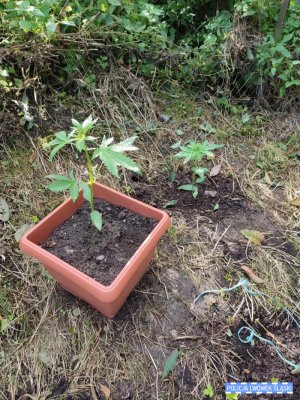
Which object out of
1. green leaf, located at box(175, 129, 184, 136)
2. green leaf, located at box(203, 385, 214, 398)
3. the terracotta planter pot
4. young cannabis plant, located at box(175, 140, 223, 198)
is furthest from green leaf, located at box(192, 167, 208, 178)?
green leaf, located at box(203, 385, 214, 398)

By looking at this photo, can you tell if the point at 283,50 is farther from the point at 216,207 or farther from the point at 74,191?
the point at 74,191

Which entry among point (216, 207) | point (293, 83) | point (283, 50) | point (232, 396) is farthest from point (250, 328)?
point (283, 50)

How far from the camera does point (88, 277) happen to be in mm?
1207

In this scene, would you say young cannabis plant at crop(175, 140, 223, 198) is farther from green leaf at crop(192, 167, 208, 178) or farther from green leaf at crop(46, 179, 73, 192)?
Answer: green leaf at crop(46, 179, 73, 192)

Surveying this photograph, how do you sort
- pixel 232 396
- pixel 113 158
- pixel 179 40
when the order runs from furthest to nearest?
pixel 179 40 < pixel 232 396 < pixel 113 158

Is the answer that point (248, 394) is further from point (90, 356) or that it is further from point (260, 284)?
point (90, 356)

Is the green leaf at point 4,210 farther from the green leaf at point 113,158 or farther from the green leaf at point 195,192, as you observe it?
the green leaf at point 195,192

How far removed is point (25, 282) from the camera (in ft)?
5.10

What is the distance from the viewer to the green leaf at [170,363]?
1354mm

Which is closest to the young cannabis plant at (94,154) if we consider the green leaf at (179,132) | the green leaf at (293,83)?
the green leaf at (179,132)

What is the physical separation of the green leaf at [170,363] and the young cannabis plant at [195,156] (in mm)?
790

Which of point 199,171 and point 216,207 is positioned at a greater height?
point 199,171

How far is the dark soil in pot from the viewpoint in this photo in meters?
1.32

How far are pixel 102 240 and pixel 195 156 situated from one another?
656 millimetres
